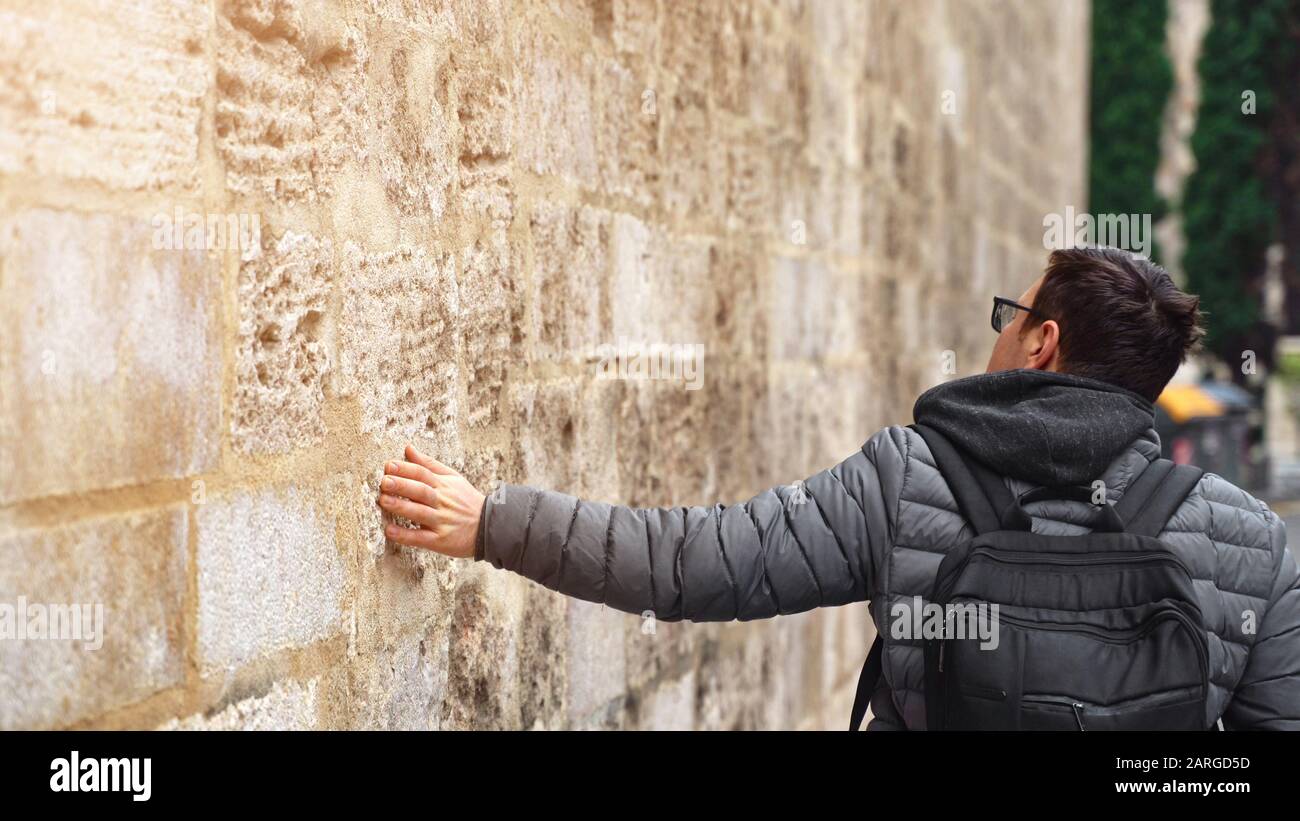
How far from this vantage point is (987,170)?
716 centimetres

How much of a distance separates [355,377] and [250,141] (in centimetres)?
36

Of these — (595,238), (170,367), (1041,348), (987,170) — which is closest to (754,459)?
(595,238)

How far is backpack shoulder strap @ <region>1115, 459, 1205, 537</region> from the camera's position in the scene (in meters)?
1.84

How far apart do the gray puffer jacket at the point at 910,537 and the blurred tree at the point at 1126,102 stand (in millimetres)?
17909

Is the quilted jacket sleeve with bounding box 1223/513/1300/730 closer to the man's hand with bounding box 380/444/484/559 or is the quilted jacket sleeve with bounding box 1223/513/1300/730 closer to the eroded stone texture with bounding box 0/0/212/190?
the man's hand with bounding box 380/444/484/559

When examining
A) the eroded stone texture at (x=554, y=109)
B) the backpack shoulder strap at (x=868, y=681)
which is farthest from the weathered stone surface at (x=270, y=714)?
the eroded stone texture at (x=554, y=109)

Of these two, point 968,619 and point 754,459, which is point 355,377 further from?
point 754,459

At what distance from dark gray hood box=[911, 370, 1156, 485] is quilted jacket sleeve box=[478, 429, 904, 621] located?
11 cm

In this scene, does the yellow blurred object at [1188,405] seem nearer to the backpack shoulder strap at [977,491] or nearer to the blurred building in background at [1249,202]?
the blurred building in background at [1249,202]

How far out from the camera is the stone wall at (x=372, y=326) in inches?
54.7

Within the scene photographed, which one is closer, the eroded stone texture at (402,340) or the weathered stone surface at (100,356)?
the weathered stone surface at (100,356)

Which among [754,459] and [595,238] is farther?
[754,459]

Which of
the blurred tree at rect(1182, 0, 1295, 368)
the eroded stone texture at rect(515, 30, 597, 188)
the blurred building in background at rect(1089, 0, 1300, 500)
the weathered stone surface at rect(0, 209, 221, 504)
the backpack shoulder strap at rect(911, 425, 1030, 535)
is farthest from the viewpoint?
the blurred tree at rect(1182, 0, 1295, 368)

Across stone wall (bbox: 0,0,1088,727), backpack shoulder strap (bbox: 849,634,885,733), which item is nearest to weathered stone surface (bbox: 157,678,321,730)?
stone wall (bbox: 0,0,1088,727)
